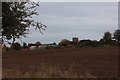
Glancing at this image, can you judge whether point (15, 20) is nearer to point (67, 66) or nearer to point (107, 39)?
point (67, 66)

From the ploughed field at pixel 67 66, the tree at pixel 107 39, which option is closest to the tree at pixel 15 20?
the ploughed field at pixel 67 66

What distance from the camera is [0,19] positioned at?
944cm

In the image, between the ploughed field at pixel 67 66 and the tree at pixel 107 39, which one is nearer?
the ploughed field at pixel 67 66

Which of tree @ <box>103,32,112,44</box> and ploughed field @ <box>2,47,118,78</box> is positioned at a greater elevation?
tree @ <box>103,32,112,44</box>

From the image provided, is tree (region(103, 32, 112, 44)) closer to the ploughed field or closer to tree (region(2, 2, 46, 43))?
the ploughed field

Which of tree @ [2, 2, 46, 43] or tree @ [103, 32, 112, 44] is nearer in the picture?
tree @ [2, 2, 46, 43]

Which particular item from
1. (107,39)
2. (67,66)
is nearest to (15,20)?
(67,66)

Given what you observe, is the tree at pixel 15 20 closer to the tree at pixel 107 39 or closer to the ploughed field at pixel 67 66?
the ploughed field at pixel 67 66

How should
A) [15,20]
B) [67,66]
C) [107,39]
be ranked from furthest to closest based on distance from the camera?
1. [107,39]
2. [67,66]
3. [15,20]

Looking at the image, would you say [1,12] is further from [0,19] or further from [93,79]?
[93,79]

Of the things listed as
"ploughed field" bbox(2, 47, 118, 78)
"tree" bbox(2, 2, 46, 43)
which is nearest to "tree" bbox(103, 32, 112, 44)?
"ploughed field" bbox(2, 47, 118, 78)

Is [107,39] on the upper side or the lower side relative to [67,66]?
upper

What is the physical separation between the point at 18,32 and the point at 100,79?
148 inches

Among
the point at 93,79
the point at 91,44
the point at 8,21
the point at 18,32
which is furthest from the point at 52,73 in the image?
the point at 91,44
